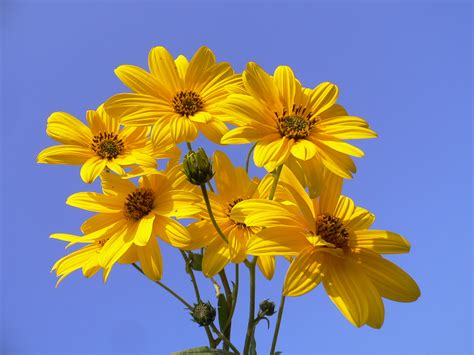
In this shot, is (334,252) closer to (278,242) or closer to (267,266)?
(278,242)

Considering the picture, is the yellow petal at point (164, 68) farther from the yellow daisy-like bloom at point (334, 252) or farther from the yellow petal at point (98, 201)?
the yellow daisy-like bloom at point (334, 252)

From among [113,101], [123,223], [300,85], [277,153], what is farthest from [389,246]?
[113,101]

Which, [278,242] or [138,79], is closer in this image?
[278,242]

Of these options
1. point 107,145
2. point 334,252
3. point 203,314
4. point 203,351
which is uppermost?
point 107,145

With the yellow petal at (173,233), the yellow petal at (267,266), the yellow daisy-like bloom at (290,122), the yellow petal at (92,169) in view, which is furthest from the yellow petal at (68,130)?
the yellow petal at (267,266)

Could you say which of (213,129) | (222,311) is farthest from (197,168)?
(222,311)

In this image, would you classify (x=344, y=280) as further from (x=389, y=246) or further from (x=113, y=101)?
(x=113, y=101)
